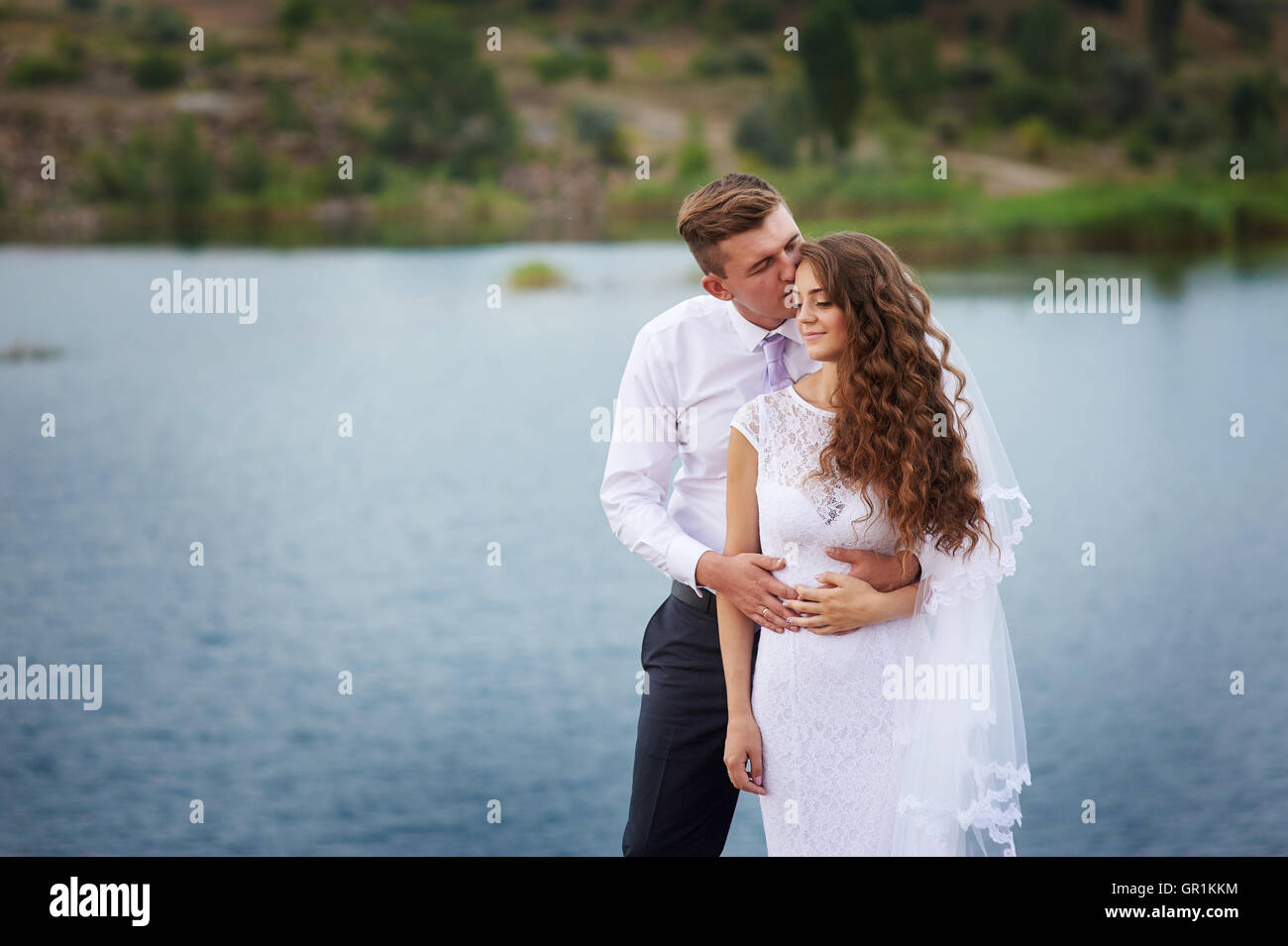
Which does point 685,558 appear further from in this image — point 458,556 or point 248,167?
point 248,167

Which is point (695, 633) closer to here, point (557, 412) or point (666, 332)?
point (666, 332)

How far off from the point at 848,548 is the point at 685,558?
11.1 inches

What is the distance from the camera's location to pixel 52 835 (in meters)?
8.91

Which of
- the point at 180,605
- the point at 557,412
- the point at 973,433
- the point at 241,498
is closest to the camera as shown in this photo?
the point at 973,433

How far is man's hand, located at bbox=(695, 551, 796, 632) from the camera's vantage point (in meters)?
2.18

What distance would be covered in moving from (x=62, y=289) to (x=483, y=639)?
13366 mm

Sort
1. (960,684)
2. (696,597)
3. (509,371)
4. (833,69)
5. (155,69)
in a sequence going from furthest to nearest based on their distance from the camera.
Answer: (833,69) < (155,69) < (509,371) < (696,597) < (960,684)

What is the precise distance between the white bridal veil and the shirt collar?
0.27 meters

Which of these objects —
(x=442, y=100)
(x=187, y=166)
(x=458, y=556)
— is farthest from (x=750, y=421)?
(x=187, y=166)

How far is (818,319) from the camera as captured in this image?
2104 mm

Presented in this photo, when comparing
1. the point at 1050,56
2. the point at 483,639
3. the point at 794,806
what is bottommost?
the point at 483,639

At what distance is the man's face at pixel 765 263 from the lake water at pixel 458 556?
6157mm

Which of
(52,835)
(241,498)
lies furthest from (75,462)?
(52,835)

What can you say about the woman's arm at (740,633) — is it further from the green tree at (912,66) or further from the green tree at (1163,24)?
the green tree at (1163,24)
